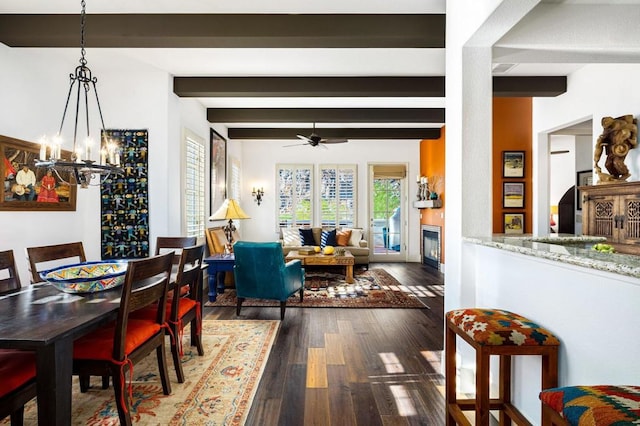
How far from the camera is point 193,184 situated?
5.02 metres

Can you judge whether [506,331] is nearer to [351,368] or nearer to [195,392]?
[351,368]

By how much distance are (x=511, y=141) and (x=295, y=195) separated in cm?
465

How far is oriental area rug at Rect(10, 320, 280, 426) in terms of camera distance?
2.00m

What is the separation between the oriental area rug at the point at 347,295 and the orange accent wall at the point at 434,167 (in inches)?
69.1

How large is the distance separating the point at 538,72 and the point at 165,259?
4.74 m

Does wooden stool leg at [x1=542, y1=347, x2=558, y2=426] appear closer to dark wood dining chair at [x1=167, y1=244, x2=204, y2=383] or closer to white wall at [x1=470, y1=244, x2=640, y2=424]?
white wall at [x1=470, y1=244, x2=640, y2=424]

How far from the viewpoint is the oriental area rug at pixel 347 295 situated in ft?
14.4

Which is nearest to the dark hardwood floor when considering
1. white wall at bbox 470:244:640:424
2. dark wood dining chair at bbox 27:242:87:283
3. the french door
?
white wall at bbox 470:244:640:424

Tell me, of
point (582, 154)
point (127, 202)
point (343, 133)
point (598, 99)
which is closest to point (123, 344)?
point (127, 202)

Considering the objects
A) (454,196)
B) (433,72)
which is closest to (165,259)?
(454,196)

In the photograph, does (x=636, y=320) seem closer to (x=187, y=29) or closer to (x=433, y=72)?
(x=187, y=29)

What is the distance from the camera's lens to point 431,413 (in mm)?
2062

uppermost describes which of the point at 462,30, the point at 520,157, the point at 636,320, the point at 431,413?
the point at 462,30

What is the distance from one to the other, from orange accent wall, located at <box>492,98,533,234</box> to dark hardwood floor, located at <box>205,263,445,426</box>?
2.25m
